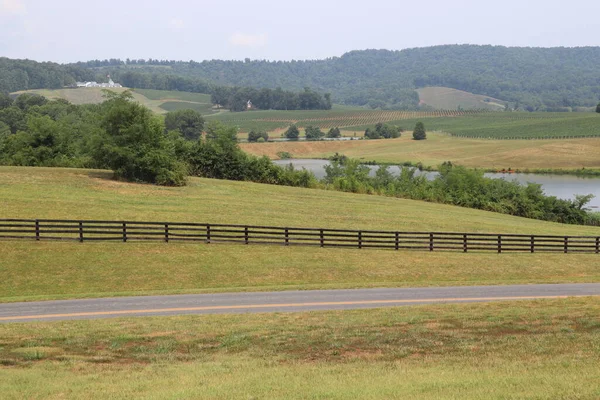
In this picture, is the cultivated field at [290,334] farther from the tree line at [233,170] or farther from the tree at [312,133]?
the tree at [312,133]

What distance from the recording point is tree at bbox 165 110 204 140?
141625 millimetres

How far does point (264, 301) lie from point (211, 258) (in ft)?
28.2

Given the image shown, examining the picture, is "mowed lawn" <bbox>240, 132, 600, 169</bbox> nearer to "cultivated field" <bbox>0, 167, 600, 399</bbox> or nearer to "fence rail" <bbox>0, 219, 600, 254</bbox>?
"fence rail" <bbox>0, 219, 600, 254</bbox>

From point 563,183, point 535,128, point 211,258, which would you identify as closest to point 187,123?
point 563,183

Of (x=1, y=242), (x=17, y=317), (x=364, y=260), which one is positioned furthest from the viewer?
(x=364, y=260)

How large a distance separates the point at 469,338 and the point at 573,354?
2.60 metres

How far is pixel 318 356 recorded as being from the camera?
48.6 feet

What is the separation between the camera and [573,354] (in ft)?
46.6

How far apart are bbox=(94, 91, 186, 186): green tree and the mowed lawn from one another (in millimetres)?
78121

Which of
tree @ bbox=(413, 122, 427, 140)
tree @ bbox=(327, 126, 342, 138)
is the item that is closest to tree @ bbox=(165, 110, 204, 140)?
tree @ bbox=(327, 126, 342, 138)

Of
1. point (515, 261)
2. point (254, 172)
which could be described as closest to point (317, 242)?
point (515, 261)

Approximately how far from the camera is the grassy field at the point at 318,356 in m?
11.8

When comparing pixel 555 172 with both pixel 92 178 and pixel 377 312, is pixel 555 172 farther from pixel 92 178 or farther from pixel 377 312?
pixel 377 312

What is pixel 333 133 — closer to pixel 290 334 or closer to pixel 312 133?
pixel 312 133
